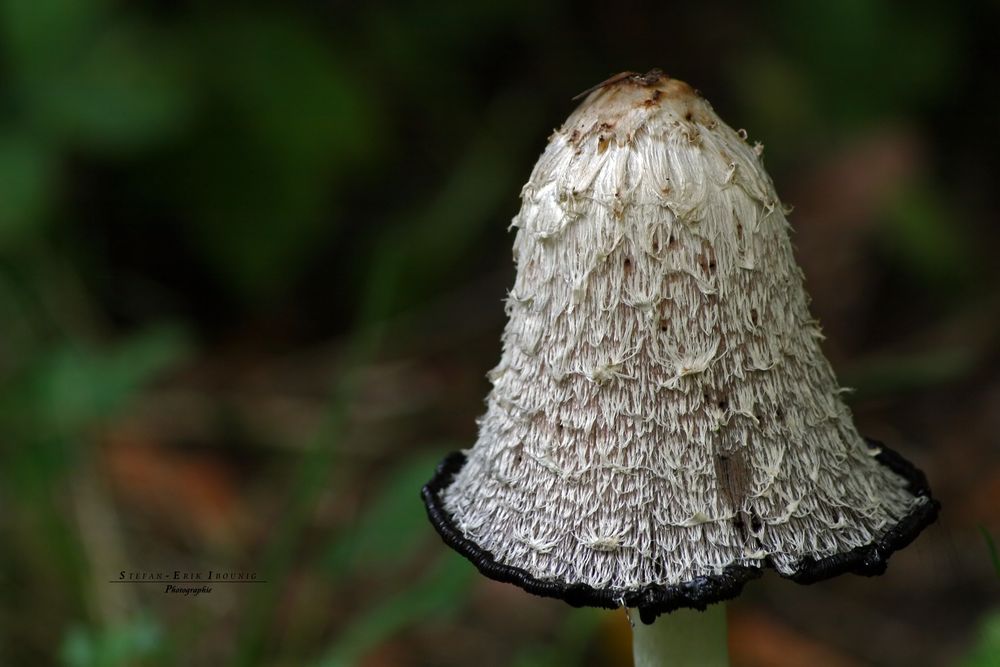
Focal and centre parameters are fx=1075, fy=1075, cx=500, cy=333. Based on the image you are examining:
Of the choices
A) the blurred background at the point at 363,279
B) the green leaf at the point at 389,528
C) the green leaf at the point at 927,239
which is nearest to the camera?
the green leaf at the point at 389,528

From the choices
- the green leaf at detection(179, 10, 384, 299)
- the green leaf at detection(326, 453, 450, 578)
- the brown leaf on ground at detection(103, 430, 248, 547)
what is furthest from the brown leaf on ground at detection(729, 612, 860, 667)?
the green leaf at detection(179, 10, 384, 299)

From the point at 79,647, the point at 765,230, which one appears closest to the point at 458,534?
the point at 765,230

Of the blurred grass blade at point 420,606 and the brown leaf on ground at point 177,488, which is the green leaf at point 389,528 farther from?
the brown leaf on ground at point 177,488

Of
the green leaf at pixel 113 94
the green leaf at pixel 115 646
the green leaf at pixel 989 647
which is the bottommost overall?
the green leaf at pixel 989 647

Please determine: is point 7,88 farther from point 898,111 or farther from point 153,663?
point 898,111

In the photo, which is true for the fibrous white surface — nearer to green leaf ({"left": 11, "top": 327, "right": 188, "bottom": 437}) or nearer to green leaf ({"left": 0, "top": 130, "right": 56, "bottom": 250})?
green leaf ({"left": 11, "top": 327, "right": 188, "bottom": 437})

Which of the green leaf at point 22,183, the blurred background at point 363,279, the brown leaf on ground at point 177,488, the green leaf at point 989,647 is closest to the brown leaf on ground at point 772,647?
the blurred background at point 363,279

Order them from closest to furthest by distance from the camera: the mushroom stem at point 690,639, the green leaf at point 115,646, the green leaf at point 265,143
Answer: the mushroom stem at point 690,639 < the green leaf at point 115,646 < the green leaf at point 265,143
